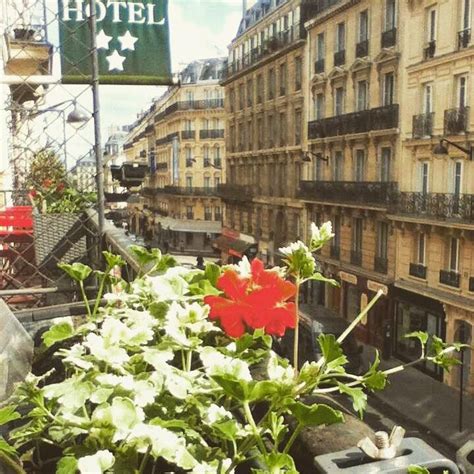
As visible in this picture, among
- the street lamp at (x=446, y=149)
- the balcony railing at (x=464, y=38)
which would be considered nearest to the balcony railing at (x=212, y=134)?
the balcony railing at (x=464, y=38)

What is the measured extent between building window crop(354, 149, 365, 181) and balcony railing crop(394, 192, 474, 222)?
9.24ft

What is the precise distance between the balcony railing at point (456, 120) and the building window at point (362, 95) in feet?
16.3

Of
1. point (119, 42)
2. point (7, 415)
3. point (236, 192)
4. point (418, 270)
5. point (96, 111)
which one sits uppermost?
point (119, 42)

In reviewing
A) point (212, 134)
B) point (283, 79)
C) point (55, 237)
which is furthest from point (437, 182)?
point (212, 134)

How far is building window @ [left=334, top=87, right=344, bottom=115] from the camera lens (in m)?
23.8

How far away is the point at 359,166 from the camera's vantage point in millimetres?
22609

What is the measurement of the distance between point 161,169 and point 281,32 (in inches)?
1245

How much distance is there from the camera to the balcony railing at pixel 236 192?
33594 mm

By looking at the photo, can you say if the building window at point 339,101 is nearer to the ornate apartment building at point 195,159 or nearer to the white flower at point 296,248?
the white flower at point 296,248

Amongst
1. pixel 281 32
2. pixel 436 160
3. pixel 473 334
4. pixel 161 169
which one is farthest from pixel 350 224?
pixel 161 169

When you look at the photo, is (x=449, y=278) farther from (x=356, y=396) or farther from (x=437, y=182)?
(x=356, y=396)

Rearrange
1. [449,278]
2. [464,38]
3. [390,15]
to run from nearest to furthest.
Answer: [464,38] → [449,278] → [390,15]

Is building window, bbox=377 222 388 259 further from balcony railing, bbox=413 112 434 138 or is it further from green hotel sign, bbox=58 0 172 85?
green hotel sign, bbox=58 0 172 85

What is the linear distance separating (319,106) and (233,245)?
11.8 m
